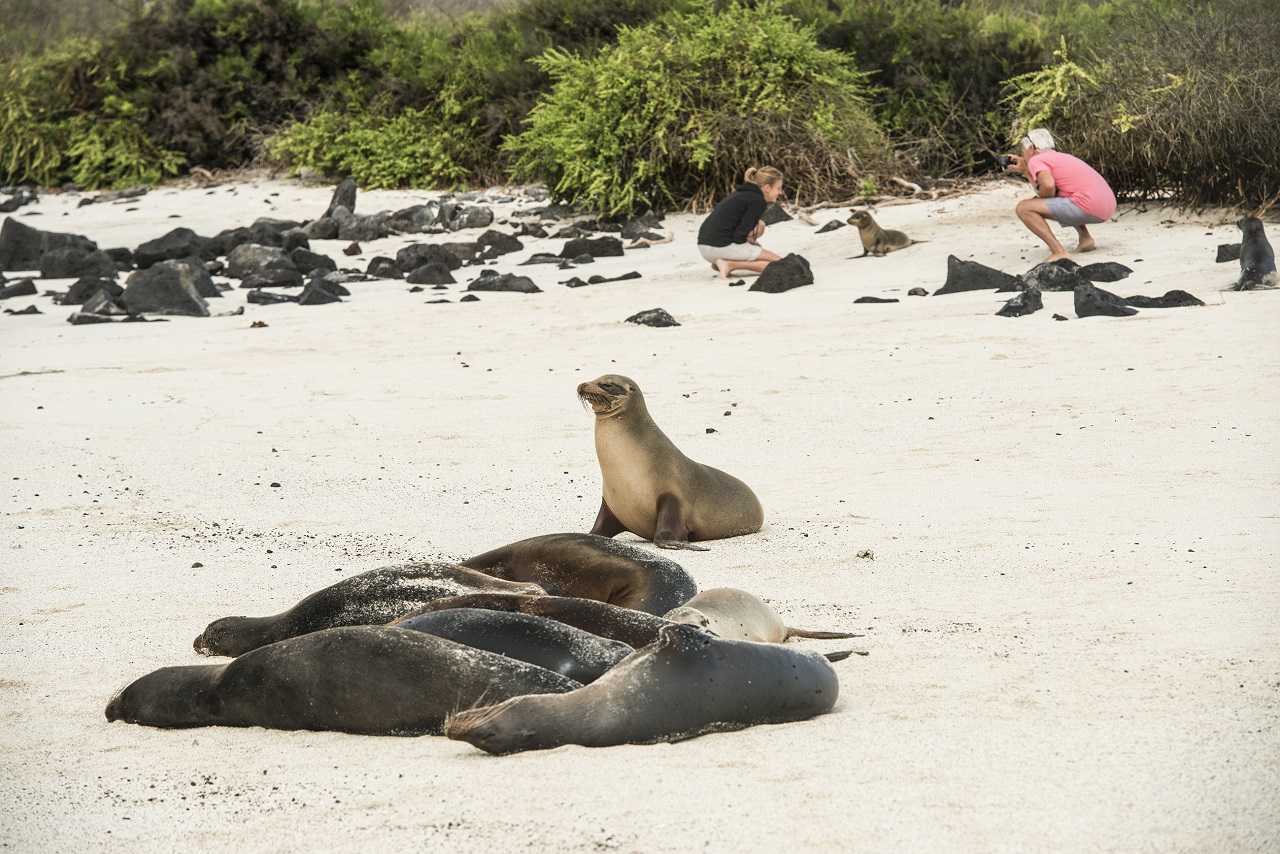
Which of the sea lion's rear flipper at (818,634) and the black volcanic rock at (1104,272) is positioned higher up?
the sea lion's rear flipper at (818,634)

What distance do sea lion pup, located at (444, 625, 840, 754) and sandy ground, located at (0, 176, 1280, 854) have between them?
0.06 meters

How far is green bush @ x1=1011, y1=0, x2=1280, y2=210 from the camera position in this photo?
14227mm

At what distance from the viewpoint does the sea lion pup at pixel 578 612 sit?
3729 millimetres

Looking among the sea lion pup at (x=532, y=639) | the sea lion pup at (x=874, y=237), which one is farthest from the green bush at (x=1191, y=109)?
the sea lion pup at (x=532, y=639)

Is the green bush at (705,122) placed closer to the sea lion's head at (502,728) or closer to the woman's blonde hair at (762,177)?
the woman's blonde hair at (762,177)

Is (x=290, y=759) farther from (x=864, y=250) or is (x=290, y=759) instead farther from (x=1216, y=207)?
(x=1216, y=207)

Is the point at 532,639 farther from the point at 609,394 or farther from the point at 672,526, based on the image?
the point at 609,394

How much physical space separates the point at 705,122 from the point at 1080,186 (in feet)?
19.6

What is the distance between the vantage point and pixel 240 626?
411 centimetres

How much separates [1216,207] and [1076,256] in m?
2.16

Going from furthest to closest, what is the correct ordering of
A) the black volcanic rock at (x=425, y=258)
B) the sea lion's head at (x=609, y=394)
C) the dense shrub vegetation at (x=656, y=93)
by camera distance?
the black volcanic rock at (x=425, y=258)
the dense shrub vegetation at (x=656, y=93)
the sea lion's head at (x=609, y=394)

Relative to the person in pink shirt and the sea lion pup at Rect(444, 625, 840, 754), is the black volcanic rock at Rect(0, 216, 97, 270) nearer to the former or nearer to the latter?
the person in pink shirt

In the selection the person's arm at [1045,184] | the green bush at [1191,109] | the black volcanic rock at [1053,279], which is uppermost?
the green bush at [1191,109]

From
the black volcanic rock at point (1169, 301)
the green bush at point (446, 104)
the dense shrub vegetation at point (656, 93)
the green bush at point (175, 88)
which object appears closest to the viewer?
the black volcanic rock at point (1169, 301)
